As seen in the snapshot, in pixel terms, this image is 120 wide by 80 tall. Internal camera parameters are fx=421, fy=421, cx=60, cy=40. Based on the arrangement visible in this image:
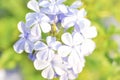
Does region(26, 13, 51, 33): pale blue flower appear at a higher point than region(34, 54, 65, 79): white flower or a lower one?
higher

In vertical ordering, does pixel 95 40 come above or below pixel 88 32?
below

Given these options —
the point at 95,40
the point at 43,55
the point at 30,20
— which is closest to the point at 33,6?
the point at 30,20

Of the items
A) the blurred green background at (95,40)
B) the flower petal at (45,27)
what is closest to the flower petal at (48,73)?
the flower petal at (45,27)

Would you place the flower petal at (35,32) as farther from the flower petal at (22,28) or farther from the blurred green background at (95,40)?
the blurred green background at (95,40)

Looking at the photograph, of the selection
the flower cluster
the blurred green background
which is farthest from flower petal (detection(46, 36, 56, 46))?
the blurred green background

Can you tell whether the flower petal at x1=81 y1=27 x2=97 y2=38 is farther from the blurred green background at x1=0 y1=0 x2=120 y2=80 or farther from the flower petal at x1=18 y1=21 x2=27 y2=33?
the blurred green background at x1=0 y1=0 x2=120 y2=80

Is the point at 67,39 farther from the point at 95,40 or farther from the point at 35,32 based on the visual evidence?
the point at 95,40

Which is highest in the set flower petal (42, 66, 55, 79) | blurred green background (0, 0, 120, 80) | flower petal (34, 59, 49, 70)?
flower petal (34, 59, 49, 70)
